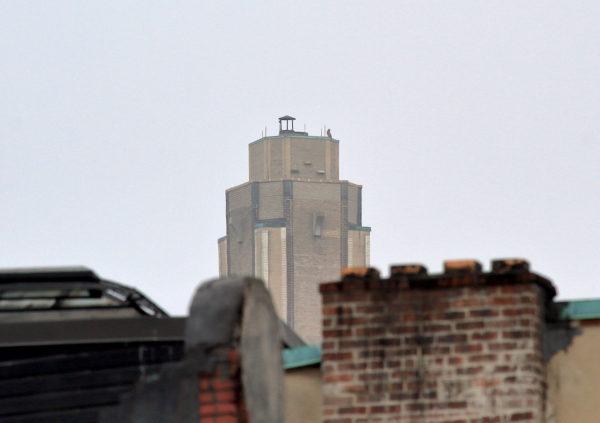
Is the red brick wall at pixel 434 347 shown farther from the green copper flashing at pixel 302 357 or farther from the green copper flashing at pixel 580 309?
the green copper flashing at pixel 302 357

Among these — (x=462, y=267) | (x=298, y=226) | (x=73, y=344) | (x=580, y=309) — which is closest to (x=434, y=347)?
(x=462, y=267)

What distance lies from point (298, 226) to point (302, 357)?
165m

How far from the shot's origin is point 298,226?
178m

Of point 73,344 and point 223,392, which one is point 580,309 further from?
point 223,392

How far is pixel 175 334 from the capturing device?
1230cm

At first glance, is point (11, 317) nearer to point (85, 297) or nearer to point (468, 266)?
point (85, 297)

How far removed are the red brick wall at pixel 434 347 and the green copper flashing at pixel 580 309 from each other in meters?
0.17

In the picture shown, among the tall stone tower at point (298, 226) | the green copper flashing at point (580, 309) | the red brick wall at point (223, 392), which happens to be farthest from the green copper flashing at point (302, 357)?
the tall stone tower at point (298, 226)

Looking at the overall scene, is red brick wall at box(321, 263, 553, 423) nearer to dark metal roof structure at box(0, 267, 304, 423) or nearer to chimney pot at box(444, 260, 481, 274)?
chimney pot at box(444, 260, 481, 274)

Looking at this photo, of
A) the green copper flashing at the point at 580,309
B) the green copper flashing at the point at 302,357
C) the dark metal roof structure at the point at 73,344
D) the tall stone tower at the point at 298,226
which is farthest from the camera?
the tall stone tower at the point at 298,226

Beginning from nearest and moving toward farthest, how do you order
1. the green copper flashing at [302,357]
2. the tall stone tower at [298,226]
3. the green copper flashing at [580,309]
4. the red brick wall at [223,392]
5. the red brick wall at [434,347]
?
the red brick wall at [223,392], the red brick wall at [434,347], the green copper flashing at [580,309], the green copper flashing at [302,357], the tall stone tower at [298,226]

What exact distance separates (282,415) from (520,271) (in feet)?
8.23

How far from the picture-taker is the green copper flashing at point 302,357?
12.8 metres

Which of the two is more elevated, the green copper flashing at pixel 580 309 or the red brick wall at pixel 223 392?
the green copper flashing at pixel 580 309
